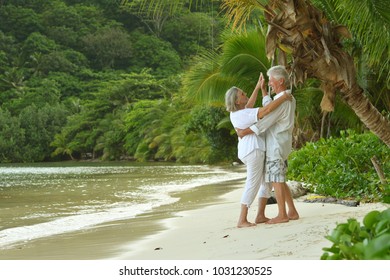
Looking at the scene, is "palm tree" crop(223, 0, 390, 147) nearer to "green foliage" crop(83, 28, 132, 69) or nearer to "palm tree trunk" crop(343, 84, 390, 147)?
"palm tree trunk" crop(343, 84, 390, 147)

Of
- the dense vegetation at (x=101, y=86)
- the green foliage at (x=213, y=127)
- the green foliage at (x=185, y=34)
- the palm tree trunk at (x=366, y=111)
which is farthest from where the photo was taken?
the green foliage at (x=185, y=34)

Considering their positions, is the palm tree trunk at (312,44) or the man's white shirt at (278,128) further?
the palm tree trunk at (312,44)

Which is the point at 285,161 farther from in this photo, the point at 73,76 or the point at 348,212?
the point at 73,76

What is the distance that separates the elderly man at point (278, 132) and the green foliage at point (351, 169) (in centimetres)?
187

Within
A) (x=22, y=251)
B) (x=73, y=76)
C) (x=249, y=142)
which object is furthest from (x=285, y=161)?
(x=73, y=76)

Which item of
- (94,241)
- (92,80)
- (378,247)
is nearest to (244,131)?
(94,241)

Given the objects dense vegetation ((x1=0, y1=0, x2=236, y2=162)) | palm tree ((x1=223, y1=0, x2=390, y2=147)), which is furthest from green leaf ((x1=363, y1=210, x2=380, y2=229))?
dense vegetation ((x1=0, y1=0, x2=236, y2=162))

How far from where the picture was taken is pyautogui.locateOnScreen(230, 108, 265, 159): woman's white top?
540 cm

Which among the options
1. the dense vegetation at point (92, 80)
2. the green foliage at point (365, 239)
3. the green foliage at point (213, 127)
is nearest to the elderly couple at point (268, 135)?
the green foliage at point (365, 239)

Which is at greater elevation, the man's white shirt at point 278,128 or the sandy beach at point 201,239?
the man's white shirt at point 278,128

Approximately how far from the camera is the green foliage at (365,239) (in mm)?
2529

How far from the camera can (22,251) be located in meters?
6.21

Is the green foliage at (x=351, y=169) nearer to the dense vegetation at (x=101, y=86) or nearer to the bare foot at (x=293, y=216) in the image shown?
the bare foot at (x=293, y=216)

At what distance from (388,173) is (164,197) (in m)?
5.60
